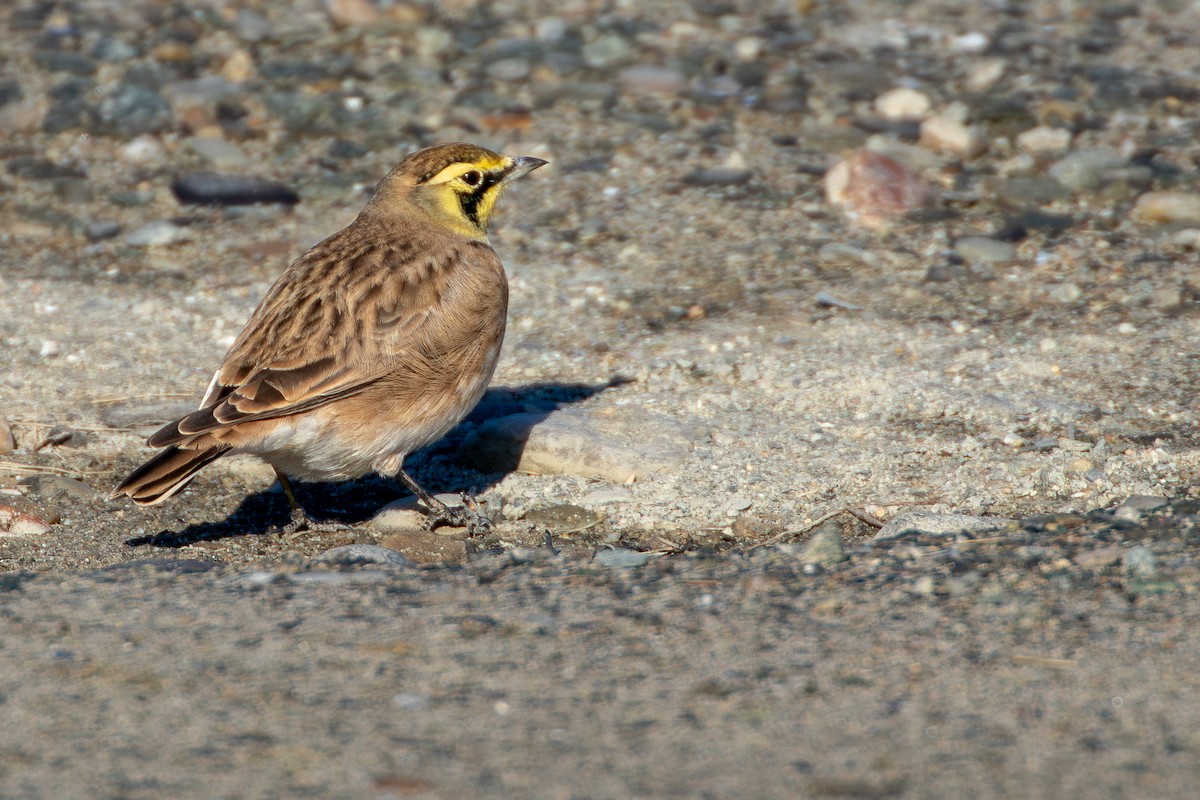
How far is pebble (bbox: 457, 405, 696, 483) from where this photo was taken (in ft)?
19.7

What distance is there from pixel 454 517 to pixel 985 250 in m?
3.99

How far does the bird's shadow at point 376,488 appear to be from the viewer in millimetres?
5766

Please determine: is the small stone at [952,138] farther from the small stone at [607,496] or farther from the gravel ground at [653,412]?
the small stone at [607,496]

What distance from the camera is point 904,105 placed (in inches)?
389

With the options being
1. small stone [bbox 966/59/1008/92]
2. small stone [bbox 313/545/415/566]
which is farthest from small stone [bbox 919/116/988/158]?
small stone [bbox 313/545/415/566]

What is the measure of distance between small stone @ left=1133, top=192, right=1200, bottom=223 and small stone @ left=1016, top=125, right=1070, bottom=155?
3.03ft

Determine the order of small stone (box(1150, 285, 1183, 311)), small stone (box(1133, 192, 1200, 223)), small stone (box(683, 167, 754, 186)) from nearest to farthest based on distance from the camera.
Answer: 1. small stone (box(1150, 285, 1183, 311))
2. small stone (box(1133, 192, 1200, 223))
3. small stone (box(683, 167, 754, 186))

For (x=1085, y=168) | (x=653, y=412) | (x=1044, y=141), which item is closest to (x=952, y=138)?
(x=1044, y=141)

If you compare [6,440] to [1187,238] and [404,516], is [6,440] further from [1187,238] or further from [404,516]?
[1187,238]

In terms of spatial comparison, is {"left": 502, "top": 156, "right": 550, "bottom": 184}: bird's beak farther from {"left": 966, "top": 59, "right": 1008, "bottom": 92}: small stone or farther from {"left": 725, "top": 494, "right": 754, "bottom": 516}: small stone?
{"left": 966, "top": 59, "right": 1008, "bottom": 92}: small stone

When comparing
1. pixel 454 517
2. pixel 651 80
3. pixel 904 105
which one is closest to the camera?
pixel 454 517

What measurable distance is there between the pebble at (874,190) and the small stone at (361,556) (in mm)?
4482

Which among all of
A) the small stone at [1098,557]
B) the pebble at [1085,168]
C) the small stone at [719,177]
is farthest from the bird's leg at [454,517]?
the pebble at [1085,168]

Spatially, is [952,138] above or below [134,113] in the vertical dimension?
below
